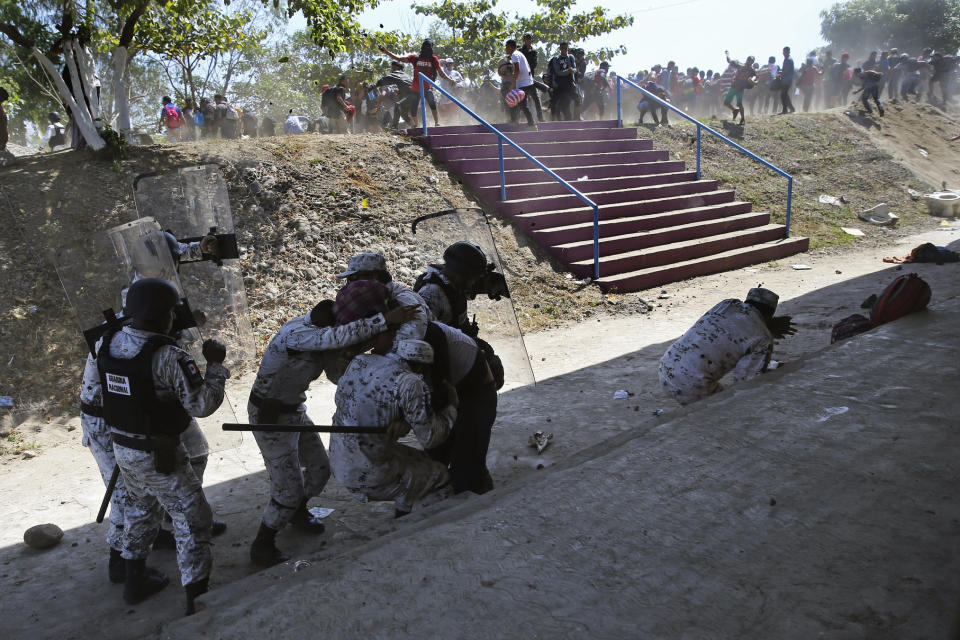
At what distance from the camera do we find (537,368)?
6418mm

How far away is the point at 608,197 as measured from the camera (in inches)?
416

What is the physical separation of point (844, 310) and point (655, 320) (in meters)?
1.99

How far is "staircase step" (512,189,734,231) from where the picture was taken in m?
9.59

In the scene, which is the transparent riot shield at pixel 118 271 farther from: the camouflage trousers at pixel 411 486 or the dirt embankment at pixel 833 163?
the dirt embankment at pixel 833 163

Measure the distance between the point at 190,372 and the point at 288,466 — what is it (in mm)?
A: 849

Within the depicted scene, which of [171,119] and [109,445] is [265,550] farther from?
[171,119]

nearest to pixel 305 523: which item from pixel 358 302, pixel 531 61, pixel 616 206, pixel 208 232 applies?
pixel 358 302

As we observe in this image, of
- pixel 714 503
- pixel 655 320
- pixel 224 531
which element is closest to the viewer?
pixel 714 503

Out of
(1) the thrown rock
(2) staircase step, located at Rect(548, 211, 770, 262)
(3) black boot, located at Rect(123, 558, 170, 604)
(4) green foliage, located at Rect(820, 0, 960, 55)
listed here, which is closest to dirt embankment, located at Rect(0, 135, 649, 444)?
(2) staircase step, located at Rect(548, 211, 770, 262)

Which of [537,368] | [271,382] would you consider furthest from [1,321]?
[537,368]

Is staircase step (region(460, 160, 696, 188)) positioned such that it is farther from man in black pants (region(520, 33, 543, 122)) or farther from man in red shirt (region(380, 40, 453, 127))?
man in red shirt (region(380, 40, 453, 127))

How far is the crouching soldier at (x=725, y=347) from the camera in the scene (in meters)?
3.80

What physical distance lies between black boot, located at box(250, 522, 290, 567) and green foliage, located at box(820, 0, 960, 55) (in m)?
41.1

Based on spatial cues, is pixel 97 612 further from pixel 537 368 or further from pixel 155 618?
pixel 537 368
